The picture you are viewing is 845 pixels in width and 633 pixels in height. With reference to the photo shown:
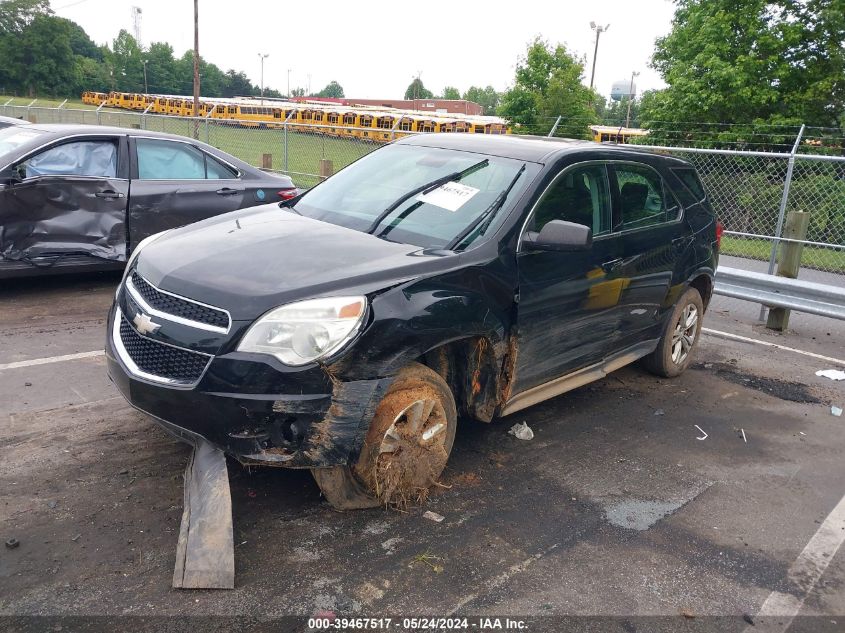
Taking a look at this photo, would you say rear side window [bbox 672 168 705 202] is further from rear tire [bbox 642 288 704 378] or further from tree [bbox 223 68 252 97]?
tree [bbox 223 68 252 97]

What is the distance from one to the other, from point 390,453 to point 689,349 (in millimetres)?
3720

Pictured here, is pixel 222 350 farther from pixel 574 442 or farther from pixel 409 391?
pixel 574 442

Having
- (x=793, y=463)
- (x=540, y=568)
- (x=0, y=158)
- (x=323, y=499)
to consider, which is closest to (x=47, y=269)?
(x=0, y=158)

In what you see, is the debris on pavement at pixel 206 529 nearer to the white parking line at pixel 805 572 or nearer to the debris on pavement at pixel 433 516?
the debris on pavement at pixel 433 516

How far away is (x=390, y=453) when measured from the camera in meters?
3.51

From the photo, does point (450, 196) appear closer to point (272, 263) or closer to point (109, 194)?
point (272, 263)

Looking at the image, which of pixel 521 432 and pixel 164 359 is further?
pixel 521 432

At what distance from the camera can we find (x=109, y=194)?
7.33m

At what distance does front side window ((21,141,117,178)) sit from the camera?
6.99 metres

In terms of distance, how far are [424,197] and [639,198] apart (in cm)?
181

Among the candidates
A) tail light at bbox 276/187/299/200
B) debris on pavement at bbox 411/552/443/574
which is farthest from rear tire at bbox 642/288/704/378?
tail light at bbox 276/187/299/200

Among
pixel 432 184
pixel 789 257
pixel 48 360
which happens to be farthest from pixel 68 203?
pixel 789 257

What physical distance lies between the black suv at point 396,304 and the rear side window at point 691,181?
601 millimetres

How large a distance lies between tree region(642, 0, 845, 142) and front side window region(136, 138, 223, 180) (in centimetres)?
1960
